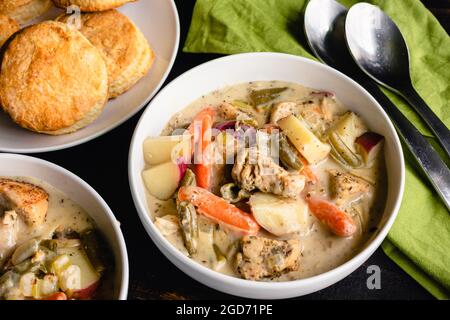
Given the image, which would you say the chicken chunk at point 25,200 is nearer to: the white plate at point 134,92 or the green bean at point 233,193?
the white plate at point 134,92

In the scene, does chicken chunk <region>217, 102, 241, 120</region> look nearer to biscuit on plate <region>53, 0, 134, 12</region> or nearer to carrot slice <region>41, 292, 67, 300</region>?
biscuit on plate <region>53, 0, 134, 12</region>

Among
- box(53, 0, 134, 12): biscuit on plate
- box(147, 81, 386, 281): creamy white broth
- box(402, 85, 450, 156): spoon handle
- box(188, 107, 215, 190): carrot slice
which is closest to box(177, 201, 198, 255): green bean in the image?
box(147, 81, 386, 281): creamy white broth

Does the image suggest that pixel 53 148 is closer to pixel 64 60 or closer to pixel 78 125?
pixel 78 125

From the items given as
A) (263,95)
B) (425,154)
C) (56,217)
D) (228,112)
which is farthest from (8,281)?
(425,154)

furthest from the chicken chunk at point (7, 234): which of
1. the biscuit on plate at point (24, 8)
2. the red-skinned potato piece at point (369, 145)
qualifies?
the red-skinned potato piece at point (369, 145)

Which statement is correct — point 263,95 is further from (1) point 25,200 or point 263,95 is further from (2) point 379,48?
(1) point 25,200
